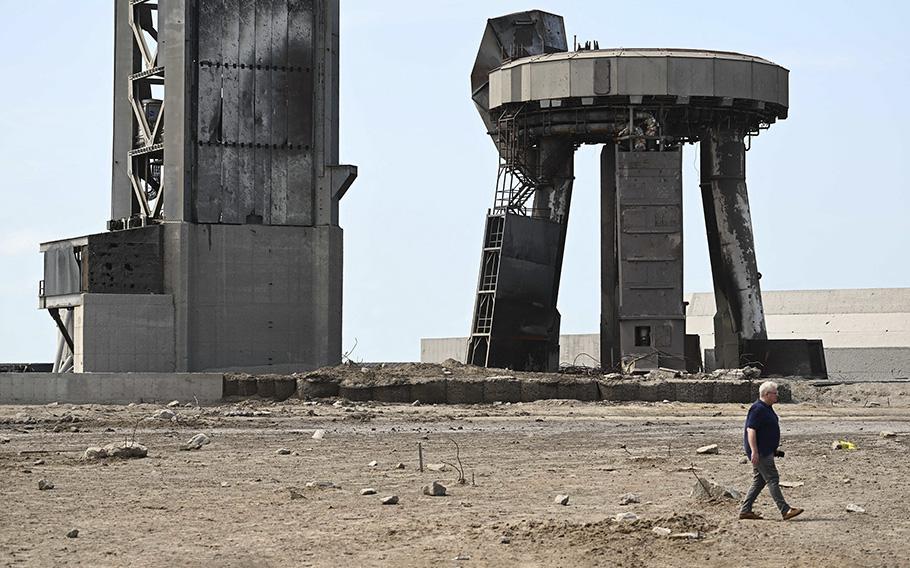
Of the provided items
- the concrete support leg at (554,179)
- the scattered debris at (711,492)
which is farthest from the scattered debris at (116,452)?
the concrete support leg at (554,179)

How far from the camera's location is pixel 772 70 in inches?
1762

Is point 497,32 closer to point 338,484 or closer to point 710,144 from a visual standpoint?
point 710,144

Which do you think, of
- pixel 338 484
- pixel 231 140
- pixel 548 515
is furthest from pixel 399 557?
pixel 231 140

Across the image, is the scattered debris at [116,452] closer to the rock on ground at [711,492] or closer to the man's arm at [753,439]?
the rock on ground at [711,492]

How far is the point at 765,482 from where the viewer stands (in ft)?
47.7

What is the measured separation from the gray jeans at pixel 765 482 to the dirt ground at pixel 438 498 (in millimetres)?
222

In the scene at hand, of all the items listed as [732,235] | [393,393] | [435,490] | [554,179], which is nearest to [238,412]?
[393,393]

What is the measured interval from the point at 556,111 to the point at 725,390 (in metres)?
11.6

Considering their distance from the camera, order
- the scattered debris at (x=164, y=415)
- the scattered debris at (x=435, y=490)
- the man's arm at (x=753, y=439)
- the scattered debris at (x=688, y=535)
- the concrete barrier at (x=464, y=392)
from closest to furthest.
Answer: the scattered debris at (x=688, y=535) → the man's arm at (x=753, y=439) → the scattered debris at (x=435, y=490) → the scattered debris at (x=164, y=415) → the concrete barrier at (x=464, y=392)

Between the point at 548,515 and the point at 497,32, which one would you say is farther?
the point at 497,32

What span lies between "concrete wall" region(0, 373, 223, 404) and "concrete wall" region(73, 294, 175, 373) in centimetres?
661

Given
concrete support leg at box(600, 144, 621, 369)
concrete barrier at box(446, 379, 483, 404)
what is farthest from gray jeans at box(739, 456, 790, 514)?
concrete support leg at box(600, 144, 621, 369)

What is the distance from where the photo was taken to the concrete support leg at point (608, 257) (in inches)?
→ 1865

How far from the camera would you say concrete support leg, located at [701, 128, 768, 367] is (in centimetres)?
4609
